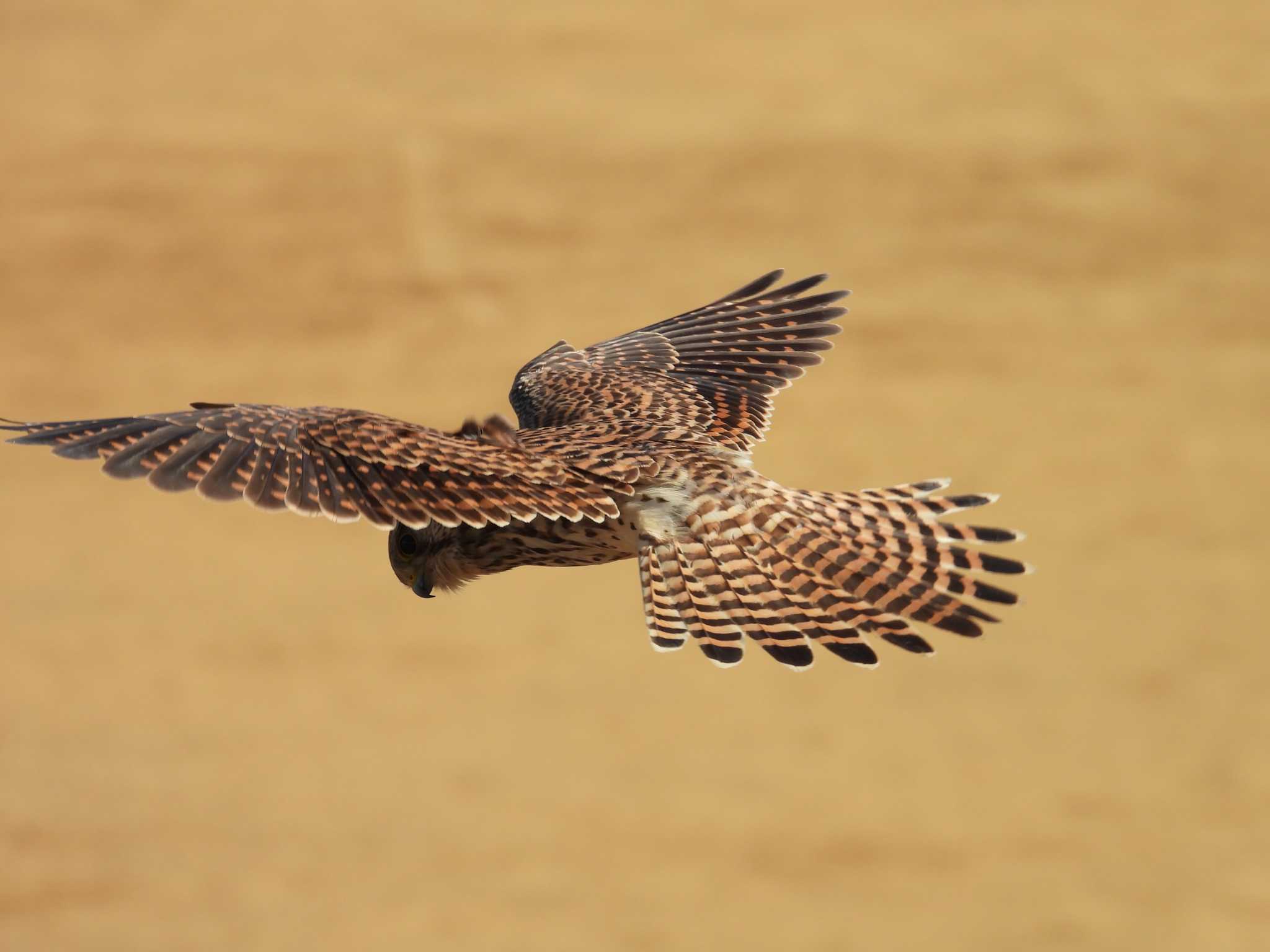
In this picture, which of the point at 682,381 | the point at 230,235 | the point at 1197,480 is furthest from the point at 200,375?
the point at 682,381

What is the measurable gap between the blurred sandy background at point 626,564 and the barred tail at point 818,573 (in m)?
18.1

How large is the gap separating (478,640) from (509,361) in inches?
163

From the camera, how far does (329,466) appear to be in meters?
6.81

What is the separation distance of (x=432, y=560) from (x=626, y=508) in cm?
92

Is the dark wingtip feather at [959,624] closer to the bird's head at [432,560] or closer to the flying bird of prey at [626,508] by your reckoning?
the flying bird of prey at [626,508]

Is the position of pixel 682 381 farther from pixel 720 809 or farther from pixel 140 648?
pixel 140 648

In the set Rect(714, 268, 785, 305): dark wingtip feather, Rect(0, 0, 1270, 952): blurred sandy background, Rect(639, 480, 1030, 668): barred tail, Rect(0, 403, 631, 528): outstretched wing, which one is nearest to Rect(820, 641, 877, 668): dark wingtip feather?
Rect(639, 480, 1030, 668): barred tail

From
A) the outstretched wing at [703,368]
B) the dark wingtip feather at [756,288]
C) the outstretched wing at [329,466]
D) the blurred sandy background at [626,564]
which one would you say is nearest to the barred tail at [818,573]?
the outstretched wing at [329,466]

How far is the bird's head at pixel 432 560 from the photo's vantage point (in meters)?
7.89

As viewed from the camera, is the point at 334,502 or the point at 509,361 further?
the point at 509,361

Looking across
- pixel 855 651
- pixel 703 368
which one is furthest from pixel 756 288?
pixel 855 651

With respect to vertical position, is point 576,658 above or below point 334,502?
above

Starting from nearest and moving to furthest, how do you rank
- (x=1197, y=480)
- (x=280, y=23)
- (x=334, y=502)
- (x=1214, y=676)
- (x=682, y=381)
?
(x=334, y=502) < (x=682, y=381) < (x=1214, y=676) < (x=1197, y=480) < (x=280, y=23)

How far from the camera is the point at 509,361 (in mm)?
29797
